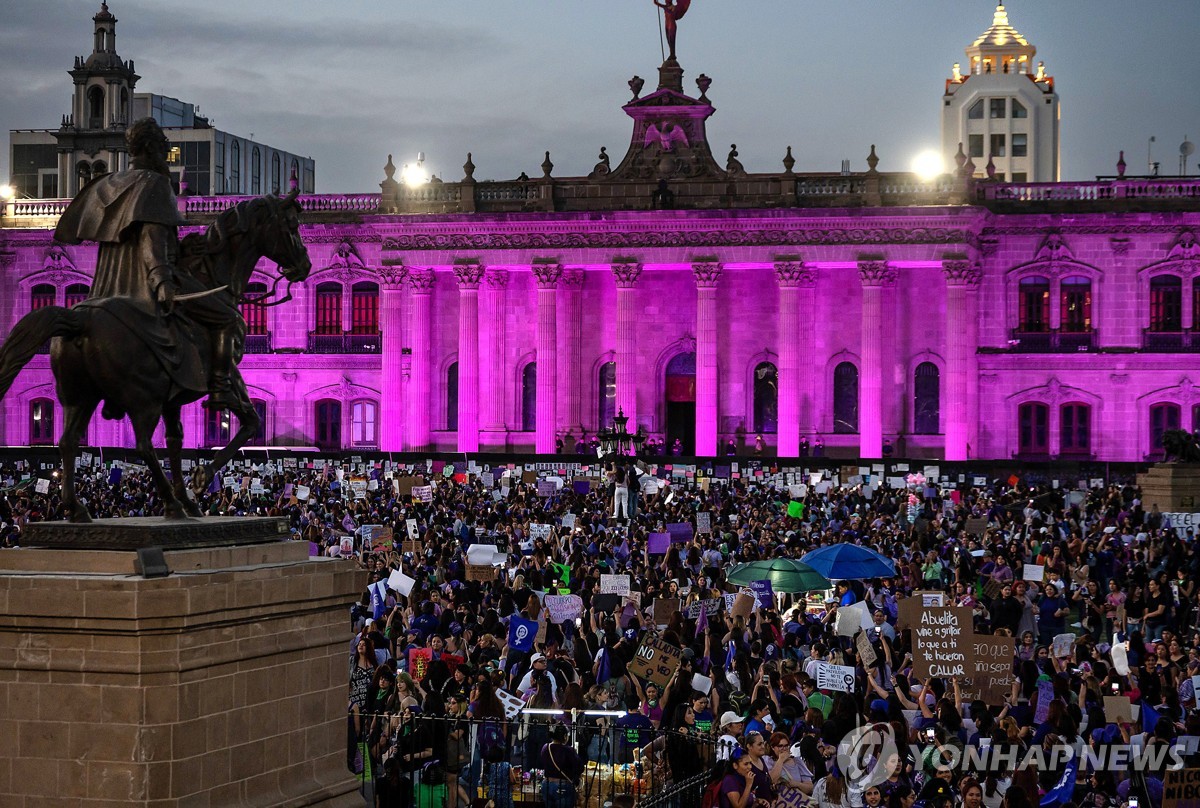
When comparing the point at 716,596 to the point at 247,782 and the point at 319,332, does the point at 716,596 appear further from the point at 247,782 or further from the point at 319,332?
the point at 319,332

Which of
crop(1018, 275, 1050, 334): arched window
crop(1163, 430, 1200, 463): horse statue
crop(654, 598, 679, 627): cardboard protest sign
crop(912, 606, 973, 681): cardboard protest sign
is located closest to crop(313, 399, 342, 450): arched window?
crop(1018, 275, 1050, 334): arched window

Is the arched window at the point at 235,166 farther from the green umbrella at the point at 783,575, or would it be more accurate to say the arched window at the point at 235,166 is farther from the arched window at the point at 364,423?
the green umbrella at the point at 783,575

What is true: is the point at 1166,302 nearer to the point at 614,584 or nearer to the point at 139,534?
the point at 614,584

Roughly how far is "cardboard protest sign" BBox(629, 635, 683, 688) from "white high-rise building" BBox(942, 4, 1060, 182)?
108 m

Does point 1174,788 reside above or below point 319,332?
below

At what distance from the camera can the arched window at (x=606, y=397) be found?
6297cm

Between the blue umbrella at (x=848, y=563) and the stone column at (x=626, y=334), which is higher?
the stone column at (x=626, y=334)

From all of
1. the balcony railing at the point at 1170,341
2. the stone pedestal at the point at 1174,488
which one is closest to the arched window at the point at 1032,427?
the balcony railing at the point at 1170,341

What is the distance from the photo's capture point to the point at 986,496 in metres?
42.1

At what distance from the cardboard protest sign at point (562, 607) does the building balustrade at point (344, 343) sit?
148 ft

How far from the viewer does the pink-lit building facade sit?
5969 centimetres

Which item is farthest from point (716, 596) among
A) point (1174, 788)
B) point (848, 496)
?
point (848, 496)

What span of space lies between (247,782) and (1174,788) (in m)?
6.66

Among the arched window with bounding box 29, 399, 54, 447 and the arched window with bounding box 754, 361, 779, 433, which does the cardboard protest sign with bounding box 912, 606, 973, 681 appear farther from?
the arched window with bounding box 29, 399, 54, 447
